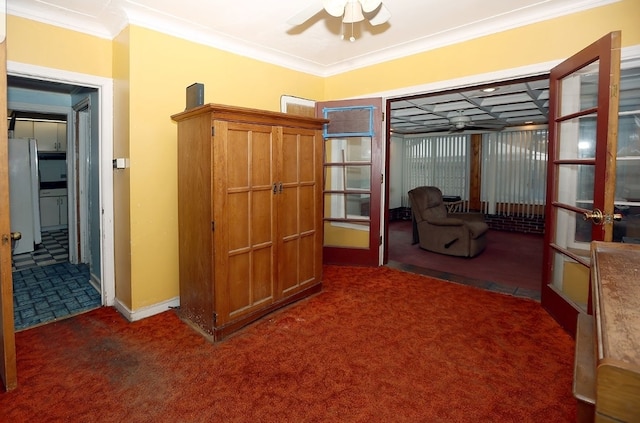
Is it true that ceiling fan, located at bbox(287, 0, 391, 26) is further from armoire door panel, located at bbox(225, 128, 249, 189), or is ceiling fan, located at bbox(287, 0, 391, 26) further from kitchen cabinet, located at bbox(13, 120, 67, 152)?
kitchen cabinet, located at bbox(13, 120, 67, 152)

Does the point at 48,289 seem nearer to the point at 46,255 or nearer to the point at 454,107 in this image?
the point at 46,255

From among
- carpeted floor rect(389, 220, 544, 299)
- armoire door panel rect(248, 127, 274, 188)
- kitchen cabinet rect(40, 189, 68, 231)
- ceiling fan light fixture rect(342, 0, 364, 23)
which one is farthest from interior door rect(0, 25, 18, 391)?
kitchen cabinet rect(40, 189, 68, 231)

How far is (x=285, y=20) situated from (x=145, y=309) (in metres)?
2.69

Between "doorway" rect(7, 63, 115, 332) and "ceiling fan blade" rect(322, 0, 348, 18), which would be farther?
"doorway" rect(7, 63, 115, 332)

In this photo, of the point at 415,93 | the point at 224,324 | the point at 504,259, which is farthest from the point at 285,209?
the point at 504,259

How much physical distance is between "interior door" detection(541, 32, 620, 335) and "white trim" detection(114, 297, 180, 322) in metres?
3.14

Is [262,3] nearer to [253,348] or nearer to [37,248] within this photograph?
[253,348]

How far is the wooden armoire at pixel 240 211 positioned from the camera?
245cm

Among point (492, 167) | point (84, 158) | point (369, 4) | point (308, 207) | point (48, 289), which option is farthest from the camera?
point (492, 167)

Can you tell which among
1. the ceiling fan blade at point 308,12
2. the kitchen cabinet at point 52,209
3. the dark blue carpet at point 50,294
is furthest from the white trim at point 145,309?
the kitchen cabinet at point 52,209

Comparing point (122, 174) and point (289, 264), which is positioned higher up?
point (122, 174)

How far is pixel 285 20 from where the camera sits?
117 inches

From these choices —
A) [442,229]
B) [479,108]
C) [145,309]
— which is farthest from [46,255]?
[479,108]

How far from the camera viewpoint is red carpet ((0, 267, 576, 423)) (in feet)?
5.74
